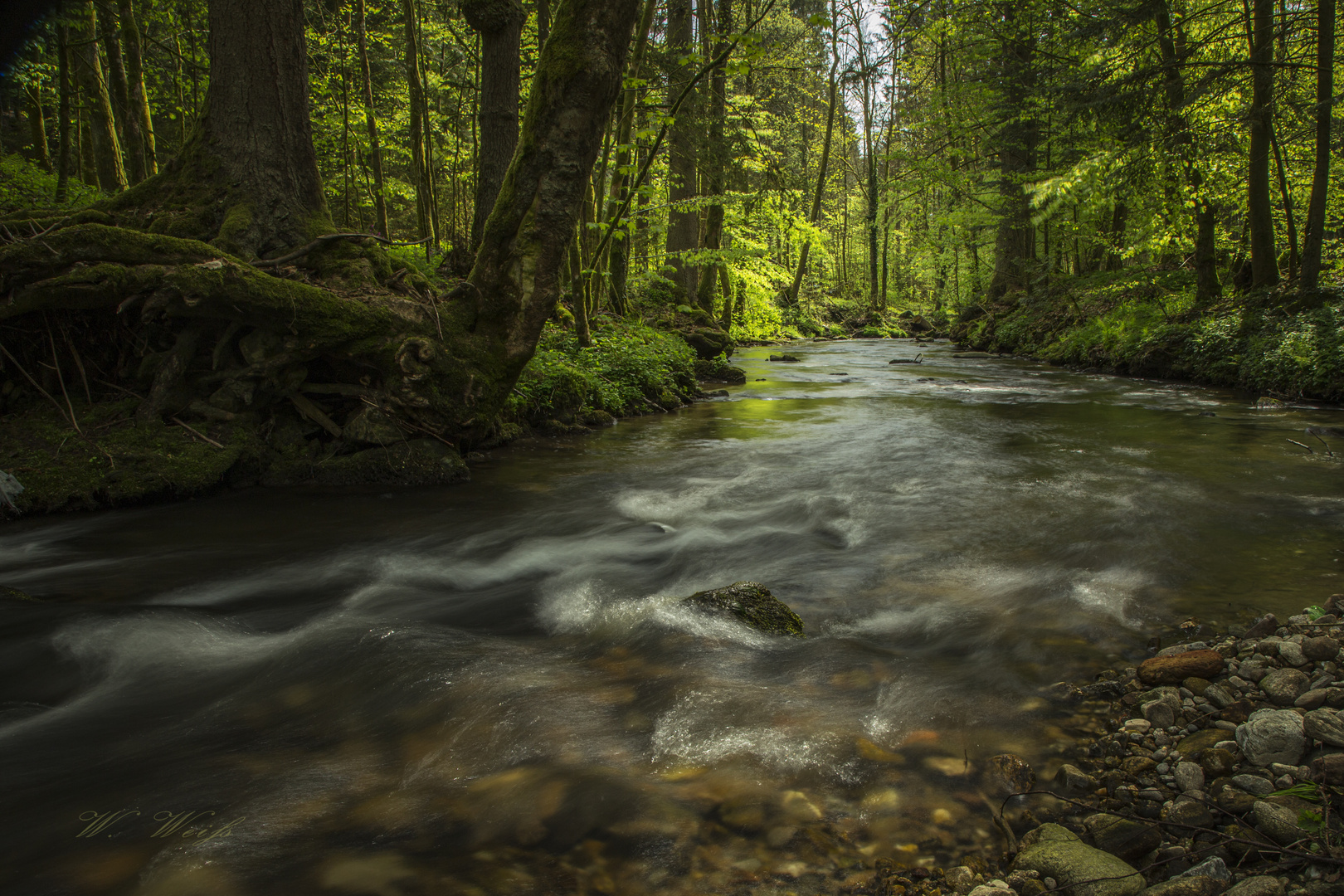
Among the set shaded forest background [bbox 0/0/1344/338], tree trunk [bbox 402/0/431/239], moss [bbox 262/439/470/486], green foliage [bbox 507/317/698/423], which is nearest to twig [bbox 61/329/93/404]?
moss [bbox 262/439/470/486]

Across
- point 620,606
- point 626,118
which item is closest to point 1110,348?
point 626,118

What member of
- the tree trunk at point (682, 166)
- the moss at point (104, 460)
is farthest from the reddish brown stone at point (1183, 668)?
the tree trunk at point (682, 166)

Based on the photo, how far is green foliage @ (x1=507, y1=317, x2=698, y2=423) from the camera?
9.34 meters

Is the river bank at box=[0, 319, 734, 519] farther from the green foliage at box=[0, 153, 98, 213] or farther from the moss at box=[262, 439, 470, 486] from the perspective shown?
the green foliage at box=[0, 153, 98, 213]

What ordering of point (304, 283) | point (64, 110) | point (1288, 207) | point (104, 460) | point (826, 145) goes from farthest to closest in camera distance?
point (826, 145) < point (1288, 207) < point (64, 110) < point (304, 283) < point (104, 460)

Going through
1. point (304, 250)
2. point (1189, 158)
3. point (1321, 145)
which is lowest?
point (304, 250)

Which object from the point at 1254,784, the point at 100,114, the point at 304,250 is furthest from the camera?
the point at 100,114

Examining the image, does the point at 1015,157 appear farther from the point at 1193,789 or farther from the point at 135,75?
the point at 1193,789

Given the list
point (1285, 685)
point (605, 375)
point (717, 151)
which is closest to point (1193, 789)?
point (1285, 685)

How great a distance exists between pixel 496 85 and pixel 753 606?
364 inches

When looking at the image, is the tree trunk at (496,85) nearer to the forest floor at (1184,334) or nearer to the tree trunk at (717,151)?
the tree trunk at (717,151)

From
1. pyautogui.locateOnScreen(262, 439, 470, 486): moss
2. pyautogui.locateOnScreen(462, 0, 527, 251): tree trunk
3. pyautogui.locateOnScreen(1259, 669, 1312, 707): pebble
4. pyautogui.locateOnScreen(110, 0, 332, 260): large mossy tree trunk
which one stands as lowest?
pyautogui.locateOnScreen(1259, 669, 1312, 707): pebble

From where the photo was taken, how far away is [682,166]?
61.0 ft

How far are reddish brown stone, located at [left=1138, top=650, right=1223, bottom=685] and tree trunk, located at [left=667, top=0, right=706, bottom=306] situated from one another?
1275cm
